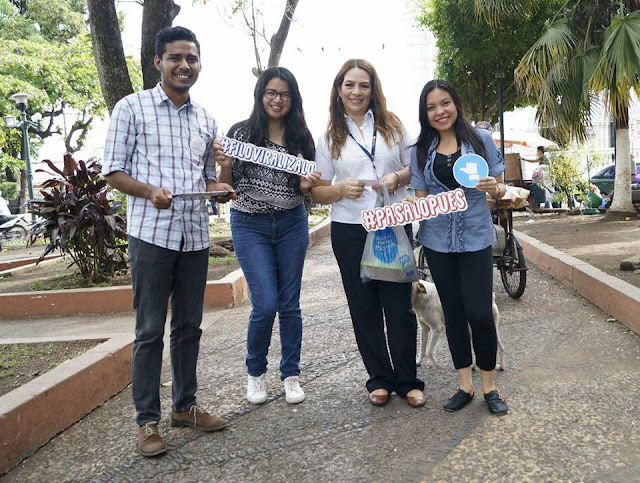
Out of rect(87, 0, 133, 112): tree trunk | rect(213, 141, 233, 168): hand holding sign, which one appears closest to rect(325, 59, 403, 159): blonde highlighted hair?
rect(213, 141, 233, 168): hand holding sign

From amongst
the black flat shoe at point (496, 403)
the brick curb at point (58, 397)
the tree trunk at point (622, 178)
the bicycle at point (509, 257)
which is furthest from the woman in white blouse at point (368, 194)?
the tree trunk at point (622, 178)

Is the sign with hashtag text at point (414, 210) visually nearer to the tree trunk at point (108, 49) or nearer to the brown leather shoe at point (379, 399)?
the brown leather shoe at point (379, 399)

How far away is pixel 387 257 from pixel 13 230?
18.5 metres

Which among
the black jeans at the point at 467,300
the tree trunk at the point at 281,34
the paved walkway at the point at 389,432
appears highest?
the tree trunk at the point at 281,34

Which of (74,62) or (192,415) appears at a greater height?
(74,62)

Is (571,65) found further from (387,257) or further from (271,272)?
(271,272)

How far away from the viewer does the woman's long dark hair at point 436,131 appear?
A: 343 centimetres

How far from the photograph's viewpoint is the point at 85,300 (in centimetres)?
697

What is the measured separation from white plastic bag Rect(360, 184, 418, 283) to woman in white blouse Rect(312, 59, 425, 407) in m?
0.11

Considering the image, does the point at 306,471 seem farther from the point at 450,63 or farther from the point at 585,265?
the point at 450,63

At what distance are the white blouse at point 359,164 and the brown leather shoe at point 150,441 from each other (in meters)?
1.51

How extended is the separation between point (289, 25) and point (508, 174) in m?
7.21

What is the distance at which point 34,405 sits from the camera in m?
3.31

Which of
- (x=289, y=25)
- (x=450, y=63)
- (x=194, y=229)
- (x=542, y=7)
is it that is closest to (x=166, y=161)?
(x=194, y=229)
